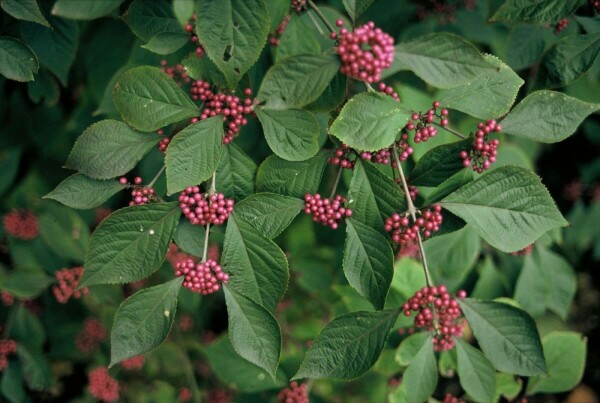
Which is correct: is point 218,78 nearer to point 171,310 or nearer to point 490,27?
point 171,310

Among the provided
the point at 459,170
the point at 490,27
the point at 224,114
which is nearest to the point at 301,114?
the point at 224,114

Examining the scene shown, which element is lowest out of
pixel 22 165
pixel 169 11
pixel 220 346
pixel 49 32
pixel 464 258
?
pixel 220 346

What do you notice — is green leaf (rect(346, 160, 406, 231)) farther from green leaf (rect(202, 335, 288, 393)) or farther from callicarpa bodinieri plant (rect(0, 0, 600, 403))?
green leaf (rect(202, 335, 288, 393))

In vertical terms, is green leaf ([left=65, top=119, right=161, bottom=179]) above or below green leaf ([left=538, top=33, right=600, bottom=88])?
below

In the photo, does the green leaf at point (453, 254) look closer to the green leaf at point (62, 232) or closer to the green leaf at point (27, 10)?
the green leaf at point (62, 232)

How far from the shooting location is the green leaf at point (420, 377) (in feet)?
4.75

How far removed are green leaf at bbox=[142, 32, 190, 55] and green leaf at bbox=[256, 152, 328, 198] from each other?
0.34 meters

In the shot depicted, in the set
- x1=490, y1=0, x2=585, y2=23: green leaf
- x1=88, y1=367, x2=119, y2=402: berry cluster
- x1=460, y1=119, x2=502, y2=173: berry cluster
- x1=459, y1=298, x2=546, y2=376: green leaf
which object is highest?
x1=490, y1=0, x2=585, y2=23: green leaf

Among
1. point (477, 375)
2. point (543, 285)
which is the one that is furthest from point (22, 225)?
point (543, 285)

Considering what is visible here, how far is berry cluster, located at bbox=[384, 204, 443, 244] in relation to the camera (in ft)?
4.03

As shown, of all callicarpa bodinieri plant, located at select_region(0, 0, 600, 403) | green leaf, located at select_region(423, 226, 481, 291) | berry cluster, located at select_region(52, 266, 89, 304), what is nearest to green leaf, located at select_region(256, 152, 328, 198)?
callicarpa bodinieri plant, located at select_region(0, 0, 600, 403)

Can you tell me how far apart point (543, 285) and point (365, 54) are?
1398 millimetres

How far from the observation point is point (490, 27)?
223 centimetres

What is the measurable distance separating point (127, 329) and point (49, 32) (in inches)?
39.8
